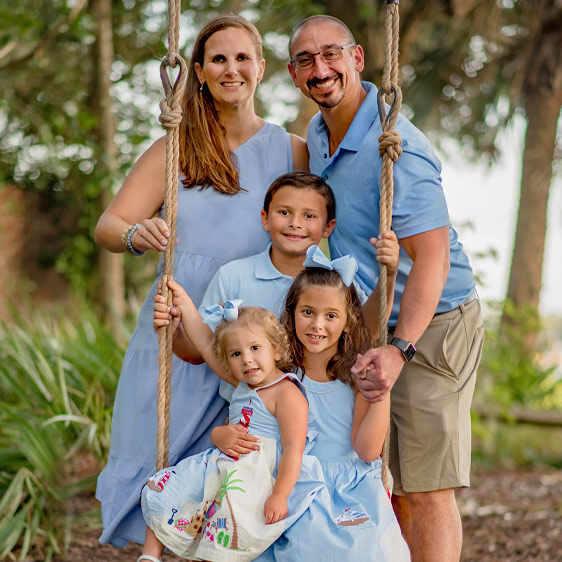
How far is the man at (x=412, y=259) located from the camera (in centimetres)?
215

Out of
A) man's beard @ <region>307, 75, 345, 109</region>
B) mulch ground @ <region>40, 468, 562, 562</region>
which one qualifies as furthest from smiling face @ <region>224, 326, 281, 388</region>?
mulch ground @ <region>40, 468, 562, 562</region>

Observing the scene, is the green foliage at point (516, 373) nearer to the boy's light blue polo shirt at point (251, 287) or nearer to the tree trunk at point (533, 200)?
the tree trunk at point (533, 200)

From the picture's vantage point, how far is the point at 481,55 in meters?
10.3

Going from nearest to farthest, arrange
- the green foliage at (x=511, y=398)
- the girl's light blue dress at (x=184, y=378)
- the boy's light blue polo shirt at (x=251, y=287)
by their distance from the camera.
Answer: the boy's light blue polo shirt at (x=251, y=287) → the girl's light blue dress at (x=184, y=378) → the green foliage at (x=511, y=398)

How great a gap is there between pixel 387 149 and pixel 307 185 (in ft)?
0.95

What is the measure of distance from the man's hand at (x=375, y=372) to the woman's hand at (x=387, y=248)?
0.23 meters

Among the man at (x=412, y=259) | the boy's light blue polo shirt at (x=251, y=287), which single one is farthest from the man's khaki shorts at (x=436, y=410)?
the boy's light blue polo shirt at (x=251, y=287)

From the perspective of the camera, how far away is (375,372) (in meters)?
1.95

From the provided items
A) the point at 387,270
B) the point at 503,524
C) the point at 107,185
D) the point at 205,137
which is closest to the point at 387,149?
the point at 387,270

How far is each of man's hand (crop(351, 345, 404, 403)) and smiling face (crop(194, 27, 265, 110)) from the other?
950 millimetres

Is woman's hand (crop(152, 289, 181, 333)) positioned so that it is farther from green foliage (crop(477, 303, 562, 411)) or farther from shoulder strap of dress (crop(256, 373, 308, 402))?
green foliage (crop(477, 303, 562, 411))

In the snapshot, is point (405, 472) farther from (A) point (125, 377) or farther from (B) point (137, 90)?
(B) point (137, 90)

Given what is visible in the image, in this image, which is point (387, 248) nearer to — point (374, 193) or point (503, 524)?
point (374, 193)

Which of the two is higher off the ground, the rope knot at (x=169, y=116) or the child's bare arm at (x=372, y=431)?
the rope knot at (x=169, y=116)
